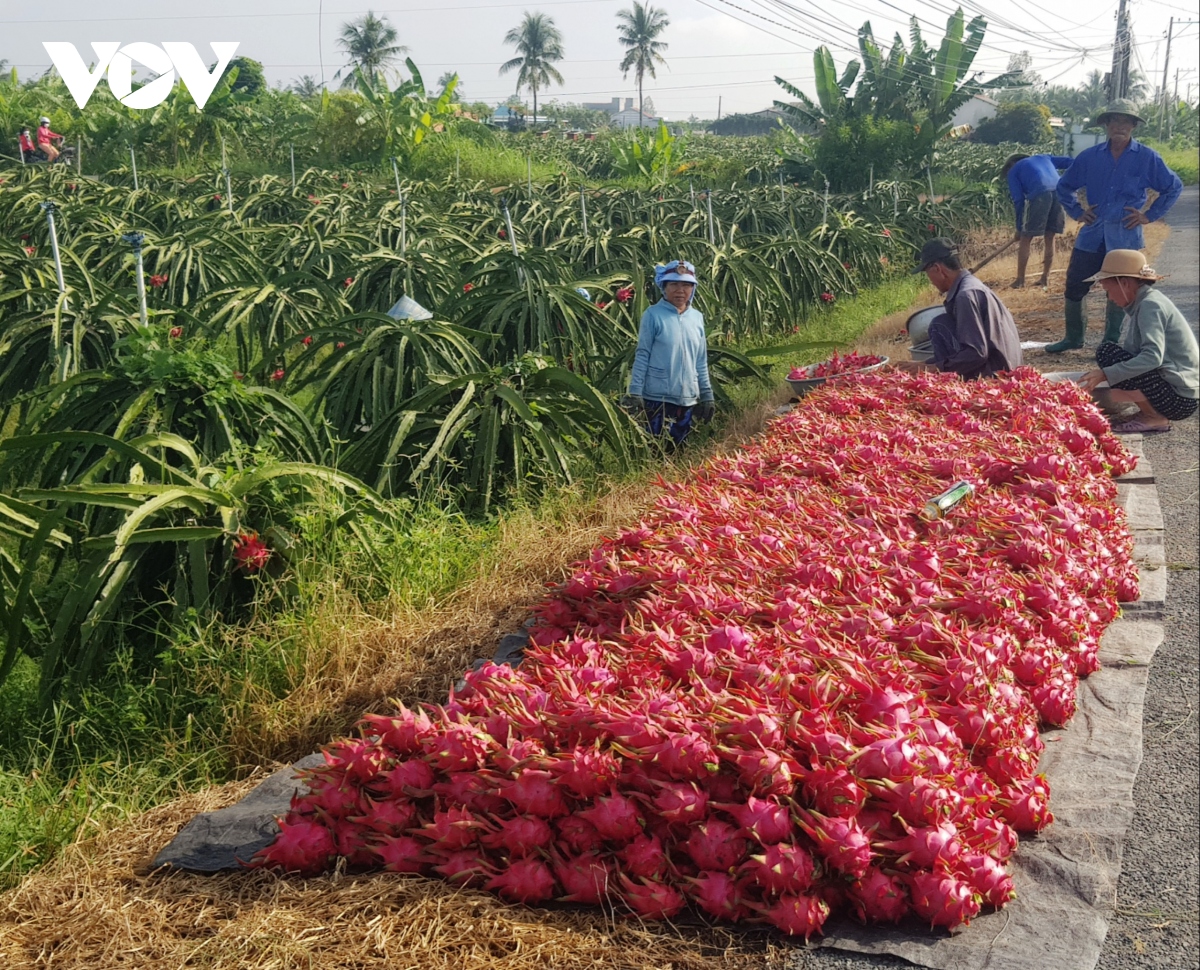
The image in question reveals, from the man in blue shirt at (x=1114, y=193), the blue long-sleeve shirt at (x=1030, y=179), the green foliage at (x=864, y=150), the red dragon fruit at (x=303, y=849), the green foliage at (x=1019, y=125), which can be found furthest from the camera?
the green foliage at (x=1019, y=125)

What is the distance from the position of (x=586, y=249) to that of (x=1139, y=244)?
5.49 m

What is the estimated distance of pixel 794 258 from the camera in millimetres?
14117

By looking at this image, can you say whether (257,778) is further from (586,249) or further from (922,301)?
(922,301)

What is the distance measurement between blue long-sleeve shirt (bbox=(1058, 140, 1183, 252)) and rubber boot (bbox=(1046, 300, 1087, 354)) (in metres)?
0.42

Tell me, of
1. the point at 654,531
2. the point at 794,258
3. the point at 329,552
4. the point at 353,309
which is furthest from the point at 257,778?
the point at 794,258

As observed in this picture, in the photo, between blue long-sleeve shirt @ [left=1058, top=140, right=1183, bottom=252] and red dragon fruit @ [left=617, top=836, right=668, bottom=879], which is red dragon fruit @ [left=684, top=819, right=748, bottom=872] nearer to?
red dragon fruit @ [left=617, top=836, right=668, bottom=879]

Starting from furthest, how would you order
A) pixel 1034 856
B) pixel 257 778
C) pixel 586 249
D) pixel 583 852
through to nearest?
pixel 586 249 → pixel 257 778 → pixel 1034 856 → pixel 583 852

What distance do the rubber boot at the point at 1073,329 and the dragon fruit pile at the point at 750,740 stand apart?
5.13 m

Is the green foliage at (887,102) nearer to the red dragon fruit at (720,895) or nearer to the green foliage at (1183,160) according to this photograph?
the green foliage at (1183,160)

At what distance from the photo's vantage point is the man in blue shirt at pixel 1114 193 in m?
8.05

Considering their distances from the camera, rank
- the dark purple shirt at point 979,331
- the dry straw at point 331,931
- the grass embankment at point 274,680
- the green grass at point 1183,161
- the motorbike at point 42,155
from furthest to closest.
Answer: the green grass at point 1183,161 < the motorbike at point 42,155 < the dark purple shirt at point 979,331 < the grass embankment at point 274,680 < the dry straw at point 331,931

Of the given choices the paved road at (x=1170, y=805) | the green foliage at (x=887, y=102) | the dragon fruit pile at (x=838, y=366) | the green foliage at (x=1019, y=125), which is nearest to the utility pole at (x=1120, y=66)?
the green foliage at (x=887, y=102)

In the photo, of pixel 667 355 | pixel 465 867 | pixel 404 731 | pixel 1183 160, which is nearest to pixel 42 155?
pixel 667 355

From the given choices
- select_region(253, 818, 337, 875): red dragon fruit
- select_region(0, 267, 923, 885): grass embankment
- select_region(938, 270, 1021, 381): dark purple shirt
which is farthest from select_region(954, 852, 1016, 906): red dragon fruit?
select_region(938, 270, 1021, 381): dark purple shirt
